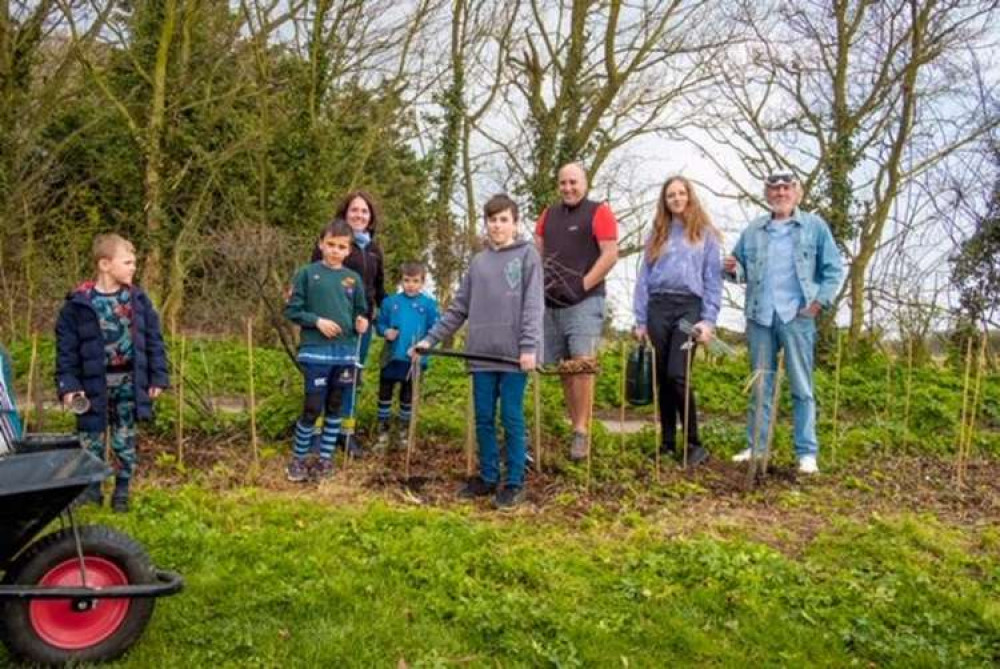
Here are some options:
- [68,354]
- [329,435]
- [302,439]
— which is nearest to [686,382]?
[329,435]

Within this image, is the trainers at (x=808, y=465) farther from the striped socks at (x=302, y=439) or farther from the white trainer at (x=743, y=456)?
the striped socks at (x=302, y=439)

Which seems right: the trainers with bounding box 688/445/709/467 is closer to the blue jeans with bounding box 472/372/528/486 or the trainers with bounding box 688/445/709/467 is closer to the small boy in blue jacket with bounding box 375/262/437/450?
the blue jeans with bounding box 472/372/528/486

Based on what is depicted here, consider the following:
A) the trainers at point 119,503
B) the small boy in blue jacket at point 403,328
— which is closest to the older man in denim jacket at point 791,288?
the small boy in blue jacket at point 403,328

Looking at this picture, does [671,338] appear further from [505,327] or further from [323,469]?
[323,469]

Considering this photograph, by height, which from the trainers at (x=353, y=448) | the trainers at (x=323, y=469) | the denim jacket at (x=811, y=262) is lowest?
the trainers at (x=323, y=469)

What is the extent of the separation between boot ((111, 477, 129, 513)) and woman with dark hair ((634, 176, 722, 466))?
10.8ft

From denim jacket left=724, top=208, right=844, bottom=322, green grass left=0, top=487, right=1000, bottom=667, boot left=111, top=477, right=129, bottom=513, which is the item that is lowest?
green grass left=0, top=487, right=1000, bottom=667

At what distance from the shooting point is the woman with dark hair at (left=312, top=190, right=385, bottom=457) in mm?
5710

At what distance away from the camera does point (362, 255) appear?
5.76m

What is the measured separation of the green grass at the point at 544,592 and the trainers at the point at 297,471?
0.64 m

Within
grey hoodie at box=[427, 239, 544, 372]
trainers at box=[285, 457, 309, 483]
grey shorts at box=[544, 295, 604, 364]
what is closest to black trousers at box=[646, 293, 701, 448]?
grey shorts at box=[544, 295, 604, 364]

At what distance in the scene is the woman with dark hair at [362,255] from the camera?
5.71 metres

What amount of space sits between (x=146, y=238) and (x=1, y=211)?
7.34 feet

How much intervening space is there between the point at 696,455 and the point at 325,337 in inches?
102
